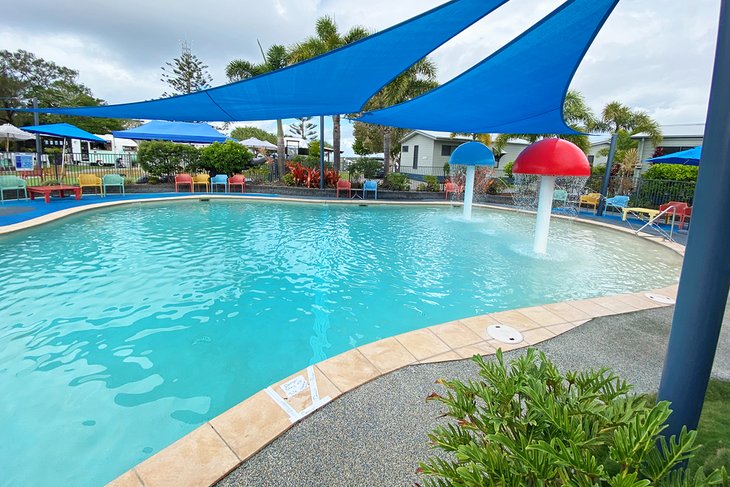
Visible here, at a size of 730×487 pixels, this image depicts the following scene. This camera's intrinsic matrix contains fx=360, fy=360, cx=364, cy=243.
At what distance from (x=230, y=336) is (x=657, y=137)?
2673 cm

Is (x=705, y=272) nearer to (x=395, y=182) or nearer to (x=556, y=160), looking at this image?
(x=556, y=160)

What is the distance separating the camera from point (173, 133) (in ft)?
49.8

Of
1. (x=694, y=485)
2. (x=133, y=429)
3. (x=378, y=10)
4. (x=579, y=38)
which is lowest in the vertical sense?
(x=133, y=429)

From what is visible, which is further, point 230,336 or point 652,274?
point 652,274

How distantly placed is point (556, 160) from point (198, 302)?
22.8 ft

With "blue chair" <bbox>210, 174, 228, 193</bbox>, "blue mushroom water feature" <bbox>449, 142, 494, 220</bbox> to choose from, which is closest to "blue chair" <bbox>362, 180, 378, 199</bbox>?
"blue mushroom water feature" <bbox>449, 142, 494, 220</bbox>

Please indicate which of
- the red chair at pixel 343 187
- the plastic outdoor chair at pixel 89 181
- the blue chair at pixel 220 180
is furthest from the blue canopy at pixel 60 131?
the red chair at pixel 343 187

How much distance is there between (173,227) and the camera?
31.6 ft

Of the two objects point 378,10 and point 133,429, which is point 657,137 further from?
point 133,429

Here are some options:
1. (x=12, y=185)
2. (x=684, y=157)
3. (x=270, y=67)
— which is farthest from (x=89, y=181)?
(x=684, y=157)

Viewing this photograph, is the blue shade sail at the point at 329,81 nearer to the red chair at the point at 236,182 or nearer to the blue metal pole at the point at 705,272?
the blue metal pole at the point at 705,272

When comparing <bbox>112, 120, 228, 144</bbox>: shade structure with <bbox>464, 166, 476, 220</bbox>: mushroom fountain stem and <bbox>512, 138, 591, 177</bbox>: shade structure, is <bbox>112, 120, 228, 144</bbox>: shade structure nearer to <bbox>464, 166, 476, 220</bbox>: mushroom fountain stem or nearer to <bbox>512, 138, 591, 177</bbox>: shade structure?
<bbox>464, 166, 476, 220</bbox>: mushroom fountain stem

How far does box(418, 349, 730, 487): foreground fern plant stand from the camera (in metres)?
1.00

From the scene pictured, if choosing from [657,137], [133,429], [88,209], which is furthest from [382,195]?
[657,137]
